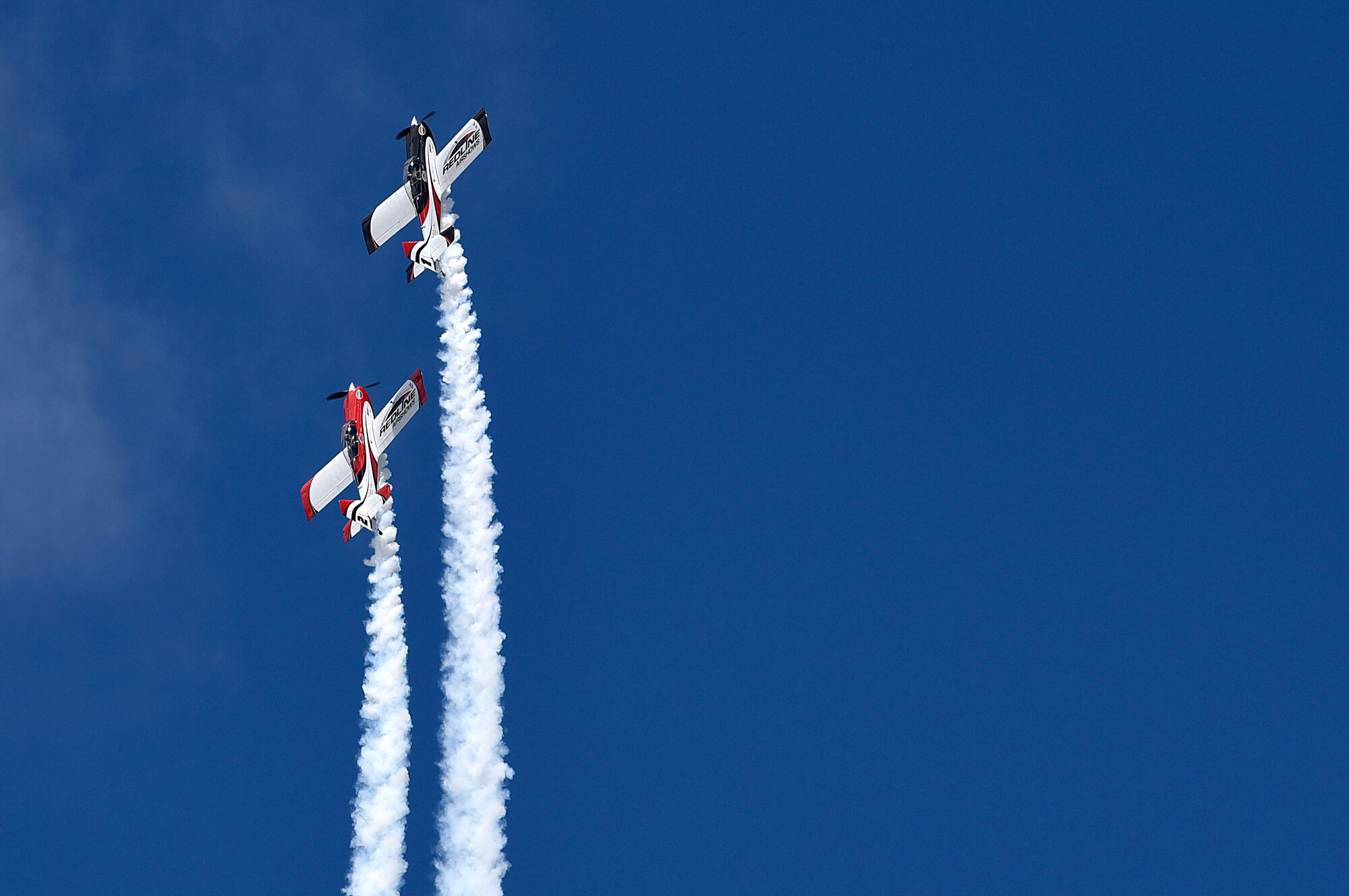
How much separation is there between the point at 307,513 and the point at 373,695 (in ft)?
23.0

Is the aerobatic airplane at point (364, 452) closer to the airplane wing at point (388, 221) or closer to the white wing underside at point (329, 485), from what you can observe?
the white wing underside at point (329, 485)

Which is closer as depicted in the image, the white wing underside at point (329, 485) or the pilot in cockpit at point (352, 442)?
the pilot in cockpit at point (352, 442)

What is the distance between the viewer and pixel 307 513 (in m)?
70.4

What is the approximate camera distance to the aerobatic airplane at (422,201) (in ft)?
235

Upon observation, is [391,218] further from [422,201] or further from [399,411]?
[399,411]

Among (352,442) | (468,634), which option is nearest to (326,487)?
(352,442)

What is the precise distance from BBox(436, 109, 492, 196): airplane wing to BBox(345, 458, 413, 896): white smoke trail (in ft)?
36.6

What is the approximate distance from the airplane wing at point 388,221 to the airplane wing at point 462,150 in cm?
156

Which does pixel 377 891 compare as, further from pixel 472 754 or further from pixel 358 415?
pixel 358 415

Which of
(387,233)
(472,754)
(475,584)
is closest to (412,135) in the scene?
(387,233)

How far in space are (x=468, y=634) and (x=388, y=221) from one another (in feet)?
50.3

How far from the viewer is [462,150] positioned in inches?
2906

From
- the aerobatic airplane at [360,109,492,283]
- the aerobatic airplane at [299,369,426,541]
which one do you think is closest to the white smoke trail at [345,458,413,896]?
the aerobatic airplane at [299,369,426,541]

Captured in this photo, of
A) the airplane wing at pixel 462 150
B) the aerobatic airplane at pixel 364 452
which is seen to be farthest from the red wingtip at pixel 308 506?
the airplane wing at pixel 462 150
